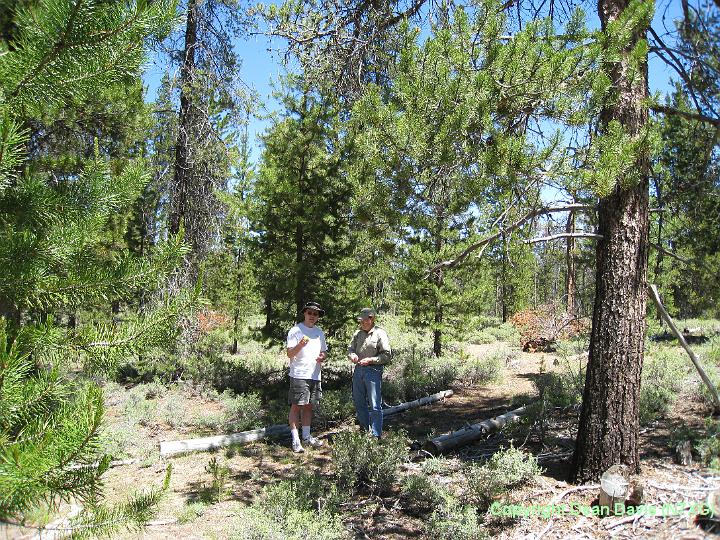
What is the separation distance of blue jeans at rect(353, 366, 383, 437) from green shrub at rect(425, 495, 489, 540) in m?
2.03

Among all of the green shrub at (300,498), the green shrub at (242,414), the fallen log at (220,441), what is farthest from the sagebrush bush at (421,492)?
the green shrub at (242,414)

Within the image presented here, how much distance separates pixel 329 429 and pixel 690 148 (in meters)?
6.55

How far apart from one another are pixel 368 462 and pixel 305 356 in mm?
1908

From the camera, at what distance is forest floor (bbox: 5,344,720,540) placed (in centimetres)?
374

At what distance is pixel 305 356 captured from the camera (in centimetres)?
669

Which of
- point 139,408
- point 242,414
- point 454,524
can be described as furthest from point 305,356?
point 139,408

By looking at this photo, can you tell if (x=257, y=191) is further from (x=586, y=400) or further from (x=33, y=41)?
(x=33, y=41)

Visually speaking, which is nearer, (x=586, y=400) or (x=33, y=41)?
(x=33, y=41)

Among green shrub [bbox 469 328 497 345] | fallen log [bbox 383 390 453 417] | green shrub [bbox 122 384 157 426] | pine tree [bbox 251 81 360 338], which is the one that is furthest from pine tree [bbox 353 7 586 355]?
green shrub [bbox 469 328 497 345]

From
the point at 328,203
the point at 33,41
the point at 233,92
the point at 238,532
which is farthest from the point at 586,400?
the point at 233,92

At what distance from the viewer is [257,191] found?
10203 mm

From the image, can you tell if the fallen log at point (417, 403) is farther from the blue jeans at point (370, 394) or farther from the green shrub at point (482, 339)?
the green shrub at point (482, 339)

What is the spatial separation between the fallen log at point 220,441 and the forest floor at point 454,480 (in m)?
0.17

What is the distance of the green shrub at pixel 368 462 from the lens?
5.16m
